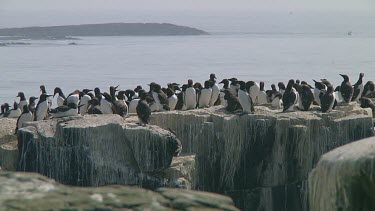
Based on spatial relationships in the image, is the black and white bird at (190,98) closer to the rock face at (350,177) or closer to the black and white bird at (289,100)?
the black and white bird at (289,100)

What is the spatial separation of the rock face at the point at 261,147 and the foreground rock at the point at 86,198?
1272 cm

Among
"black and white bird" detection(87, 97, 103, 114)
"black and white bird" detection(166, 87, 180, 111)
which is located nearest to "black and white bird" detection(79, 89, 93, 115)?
"black and white bird" detection(87, 97, 103, 114)

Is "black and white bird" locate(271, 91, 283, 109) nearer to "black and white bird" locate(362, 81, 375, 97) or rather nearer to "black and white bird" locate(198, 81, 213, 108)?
"black and white bird" locate(198, 81, 213, 108)

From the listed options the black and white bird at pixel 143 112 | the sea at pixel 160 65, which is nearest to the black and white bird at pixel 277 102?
the black and white bird at pixel 143 112

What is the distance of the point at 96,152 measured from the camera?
50.9 ft

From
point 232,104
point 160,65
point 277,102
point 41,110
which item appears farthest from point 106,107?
point 160,65

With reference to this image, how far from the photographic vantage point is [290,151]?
57.6 feet

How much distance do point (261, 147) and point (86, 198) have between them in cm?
1328

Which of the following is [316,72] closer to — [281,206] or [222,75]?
[222,75]

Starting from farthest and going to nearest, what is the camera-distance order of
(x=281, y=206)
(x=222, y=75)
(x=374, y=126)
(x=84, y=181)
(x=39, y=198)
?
(x=222, y=75), (x=374, y=126), (x=281, y=206), (x=84, y=181), (x=39, y=198)

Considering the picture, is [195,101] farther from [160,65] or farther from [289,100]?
[160,65]

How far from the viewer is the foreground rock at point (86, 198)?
431 cm

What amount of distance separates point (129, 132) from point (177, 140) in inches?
36.6

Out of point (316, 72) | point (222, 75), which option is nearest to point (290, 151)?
point (222, 75)
